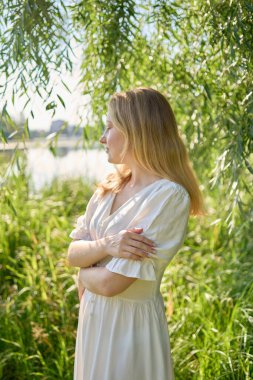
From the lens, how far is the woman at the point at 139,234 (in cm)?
191

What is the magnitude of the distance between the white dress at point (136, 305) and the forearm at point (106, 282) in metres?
0.03

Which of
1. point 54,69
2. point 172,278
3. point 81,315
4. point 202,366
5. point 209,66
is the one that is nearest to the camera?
point 81,315

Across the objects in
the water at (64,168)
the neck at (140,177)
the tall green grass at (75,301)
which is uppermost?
the neck at (140,177)

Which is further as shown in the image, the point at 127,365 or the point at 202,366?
the point at 202,366

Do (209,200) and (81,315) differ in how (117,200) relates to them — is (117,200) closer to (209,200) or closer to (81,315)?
(81,315)

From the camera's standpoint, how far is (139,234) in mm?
1893

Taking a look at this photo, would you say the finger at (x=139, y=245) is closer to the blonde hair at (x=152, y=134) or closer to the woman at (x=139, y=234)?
the woman at (x=139, y=234)

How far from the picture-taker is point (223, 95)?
2713 mm

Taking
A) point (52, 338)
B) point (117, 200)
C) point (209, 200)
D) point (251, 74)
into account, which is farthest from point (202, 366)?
point (209, 200)

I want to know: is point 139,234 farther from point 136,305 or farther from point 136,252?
point 136,305

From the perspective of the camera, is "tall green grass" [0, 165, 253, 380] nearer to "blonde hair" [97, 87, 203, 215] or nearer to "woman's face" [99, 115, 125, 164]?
"woman's face" [99, 115, 125, 164]

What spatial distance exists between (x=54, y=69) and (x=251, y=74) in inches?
30.9

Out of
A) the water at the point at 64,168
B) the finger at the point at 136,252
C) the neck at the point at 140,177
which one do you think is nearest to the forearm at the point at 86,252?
the finger at the point at 136,252

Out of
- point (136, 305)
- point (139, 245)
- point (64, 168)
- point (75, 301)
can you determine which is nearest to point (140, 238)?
point (139, 245)
